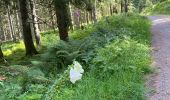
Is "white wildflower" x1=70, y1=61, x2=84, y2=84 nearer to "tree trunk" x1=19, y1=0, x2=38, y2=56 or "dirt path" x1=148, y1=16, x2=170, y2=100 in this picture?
"dirt path" x1=148, y1=16, x2=170, y2=100

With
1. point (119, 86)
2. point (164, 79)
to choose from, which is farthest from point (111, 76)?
point (164, 79)

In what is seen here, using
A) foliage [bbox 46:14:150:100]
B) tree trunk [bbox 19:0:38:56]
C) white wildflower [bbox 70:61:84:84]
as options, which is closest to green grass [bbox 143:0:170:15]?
tree trunk [bbox 19:0:38:56]

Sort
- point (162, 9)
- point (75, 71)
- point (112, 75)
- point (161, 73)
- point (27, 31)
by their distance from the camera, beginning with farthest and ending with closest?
point (162, 9), point (27, 31), point (161, 73), point (112, 75), point (75, 71)

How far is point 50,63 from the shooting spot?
947 centimetres

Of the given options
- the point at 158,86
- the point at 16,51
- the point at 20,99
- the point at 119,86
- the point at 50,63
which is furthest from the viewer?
the point at 16,51

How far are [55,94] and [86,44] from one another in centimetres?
392

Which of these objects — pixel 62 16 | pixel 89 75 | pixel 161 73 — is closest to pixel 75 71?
pixel 89 75

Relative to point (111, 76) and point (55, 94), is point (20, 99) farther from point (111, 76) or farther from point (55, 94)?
point (111, 76)

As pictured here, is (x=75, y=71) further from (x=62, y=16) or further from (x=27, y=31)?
(x=27, y=31)

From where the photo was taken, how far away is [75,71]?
643 cm

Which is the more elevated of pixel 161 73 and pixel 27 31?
pixel 27 31

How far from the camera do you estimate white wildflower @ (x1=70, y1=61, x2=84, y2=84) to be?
6388mm

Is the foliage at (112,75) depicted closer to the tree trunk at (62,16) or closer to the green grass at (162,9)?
the tree trunk at (62,16)

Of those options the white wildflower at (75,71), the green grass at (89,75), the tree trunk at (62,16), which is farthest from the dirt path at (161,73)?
the tree trunk at (62,16)
